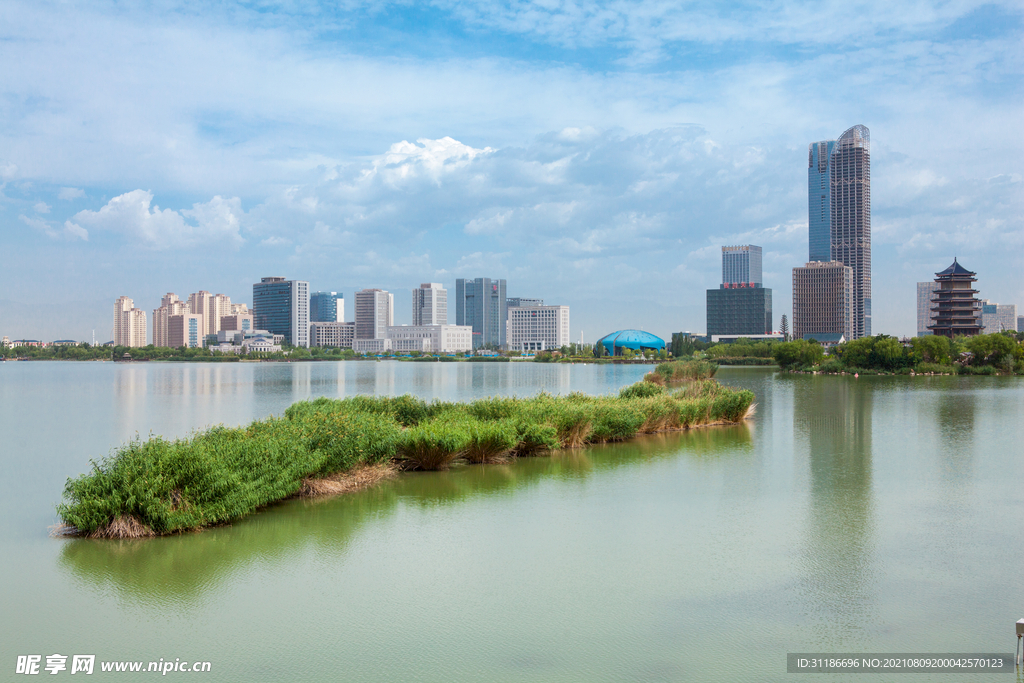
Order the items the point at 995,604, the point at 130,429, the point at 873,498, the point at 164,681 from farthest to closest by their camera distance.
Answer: the point at 130,429 < the point at 873,498 < the point at 995,604 < the point at 164,681

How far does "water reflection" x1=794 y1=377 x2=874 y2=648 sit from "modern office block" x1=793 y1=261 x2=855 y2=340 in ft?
605

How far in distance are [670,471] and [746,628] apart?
9.15m

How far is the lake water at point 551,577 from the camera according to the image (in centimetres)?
656

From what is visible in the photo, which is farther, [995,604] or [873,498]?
[873,498]

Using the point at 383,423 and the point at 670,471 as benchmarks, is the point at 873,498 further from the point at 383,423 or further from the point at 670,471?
the point at 383,423

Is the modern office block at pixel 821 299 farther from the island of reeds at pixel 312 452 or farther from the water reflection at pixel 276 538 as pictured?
the water reflection at pixel 276 538

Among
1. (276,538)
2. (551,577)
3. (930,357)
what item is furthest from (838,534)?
(930,357)

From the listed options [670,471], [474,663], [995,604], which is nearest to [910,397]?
[670,471]

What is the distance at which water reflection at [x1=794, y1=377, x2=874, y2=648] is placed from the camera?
23.9 ft

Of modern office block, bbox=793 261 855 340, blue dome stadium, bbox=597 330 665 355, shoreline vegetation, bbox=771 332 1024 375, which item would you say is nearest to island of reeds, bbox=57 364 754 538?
shoreline vegetation, bbox=771 332 1024 375

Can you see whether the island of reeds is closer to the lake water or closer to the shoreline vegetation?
the lake water

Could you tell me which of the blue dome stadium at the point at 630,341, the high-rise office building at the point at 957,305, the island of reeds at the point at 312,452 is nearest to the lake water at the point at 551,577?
the island of reeds at the point at 312,452

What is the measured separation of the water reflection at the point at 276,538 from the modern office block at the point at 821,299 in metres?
192

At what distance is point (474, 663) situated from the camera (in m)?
6.31
